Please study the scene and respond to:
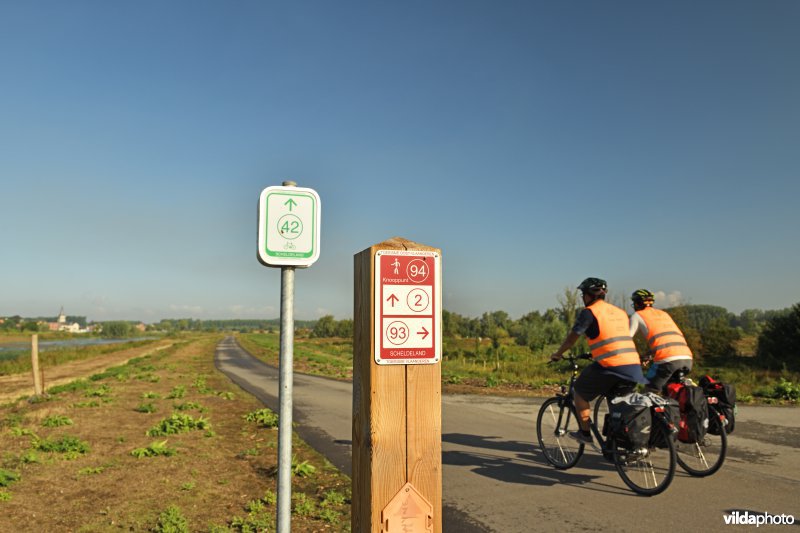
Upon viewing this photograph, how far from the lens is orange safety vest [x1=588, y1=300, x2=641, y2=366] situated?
5.43 m

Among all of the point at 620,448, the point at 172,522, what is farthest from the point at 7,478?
the point at 620,448

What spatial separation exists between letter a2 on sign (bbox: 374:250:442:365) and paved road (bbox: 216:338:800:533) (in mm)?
2681

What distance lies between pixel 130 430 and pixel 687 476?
8958 mm

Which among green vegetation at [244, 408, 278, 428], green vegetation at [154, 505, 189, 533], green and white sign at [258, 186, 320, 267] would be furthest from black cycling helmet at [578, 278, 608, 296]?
green vegetation at [244, 408, 278, 428]

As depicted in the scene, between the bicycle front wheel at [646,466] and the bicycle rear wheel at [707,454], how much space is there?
266 millimetres

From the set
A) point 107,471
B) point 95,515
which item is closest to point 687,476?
point 95,515

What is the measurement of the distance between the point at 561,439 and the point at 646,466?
961 millimetres

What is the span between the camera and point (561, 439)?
6.25 metres

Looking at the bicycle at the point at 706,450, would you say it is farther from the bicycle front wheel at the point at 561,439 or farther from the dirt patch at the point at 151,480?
the dirt patch at the point at 151,480

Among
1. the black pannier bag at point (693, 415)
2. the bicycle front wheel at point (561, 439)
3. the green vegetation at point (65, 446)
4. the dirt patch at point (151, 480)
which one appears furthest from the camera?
the green vegetation at point (65, 446)

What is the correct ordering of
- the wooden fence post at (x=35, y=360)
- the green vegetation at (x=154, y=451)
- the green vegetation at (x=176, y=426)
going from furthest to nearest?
the wooden fence post at (x=35, y=360) → the green vegetation at (x=176, y=426) → the green vegetation at (x=154, y=451)

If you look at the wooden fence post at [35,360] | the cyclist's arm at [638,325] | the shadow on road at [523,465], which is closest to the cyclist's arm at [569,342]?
the cyclist's arm at [638,325]

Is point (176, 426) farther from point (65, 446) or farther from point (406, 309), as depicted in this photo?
point (406, 309)

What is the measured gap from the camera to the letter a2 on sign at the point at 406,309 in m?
2.36
